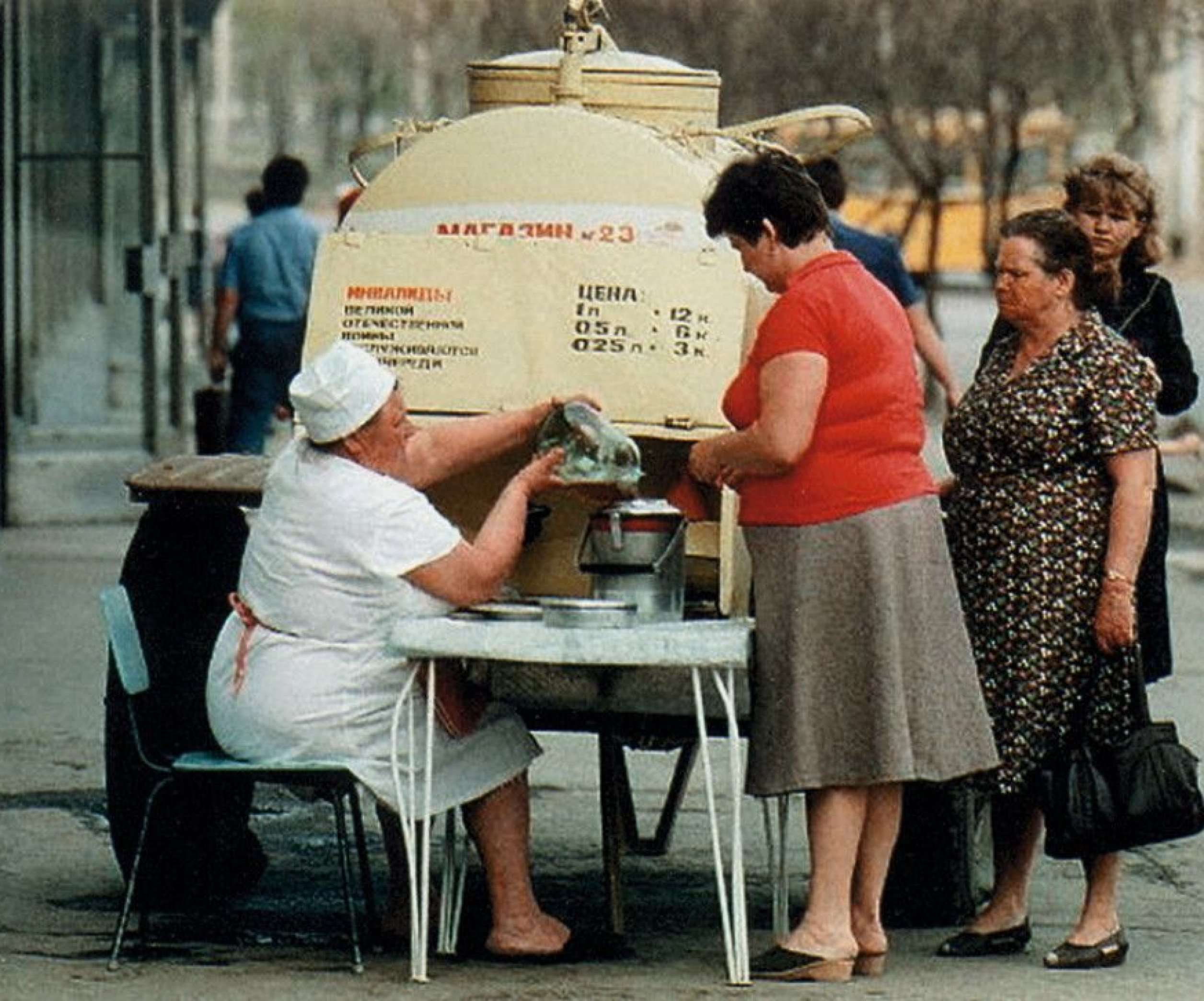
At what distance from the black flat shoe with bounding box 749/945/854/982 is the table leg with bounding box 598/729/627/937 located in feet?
1.51

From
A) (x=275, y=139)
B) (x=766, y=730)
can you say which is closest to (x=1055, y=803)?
(x=766, y=730)

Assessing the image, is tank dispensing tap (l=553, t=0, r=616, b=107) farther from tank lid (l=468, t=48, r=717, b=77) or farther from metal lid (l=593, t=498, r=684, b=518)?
metal lid (l=593, t=498, r=684, b=518)

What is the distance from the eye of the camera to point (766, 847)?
965 cm

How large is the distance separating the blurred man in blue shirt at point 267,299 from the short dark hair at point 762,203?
32.2ft

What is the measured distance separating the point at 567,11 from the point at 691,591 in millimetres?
1651

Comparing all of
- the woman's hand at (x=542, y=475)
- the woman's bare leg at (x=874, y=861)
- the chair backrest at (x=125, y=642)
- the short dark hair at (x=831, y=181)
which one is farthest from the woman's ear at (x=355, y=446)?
the short dark hair at (x=831, y=181)

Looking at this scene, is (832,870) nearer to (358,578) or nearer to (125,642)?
(358,578)

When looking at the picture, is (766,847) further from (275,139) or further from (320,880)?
(275,139)

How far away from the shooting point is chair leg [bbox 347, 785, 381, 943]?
26.5 ft

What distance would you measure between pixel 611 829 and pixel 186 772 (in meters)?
0.99

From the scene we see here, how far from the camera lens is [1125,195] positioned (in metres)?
8.36

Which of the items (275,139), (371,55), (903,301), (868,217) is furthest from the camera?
(275,139)

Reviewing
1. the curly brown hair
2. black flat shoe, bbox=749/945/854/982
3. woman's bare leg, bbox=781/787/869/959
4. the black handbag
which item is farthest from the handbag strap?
the curly brown hair

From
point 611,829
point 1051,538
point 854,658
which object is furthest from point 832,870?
point 1051,538
